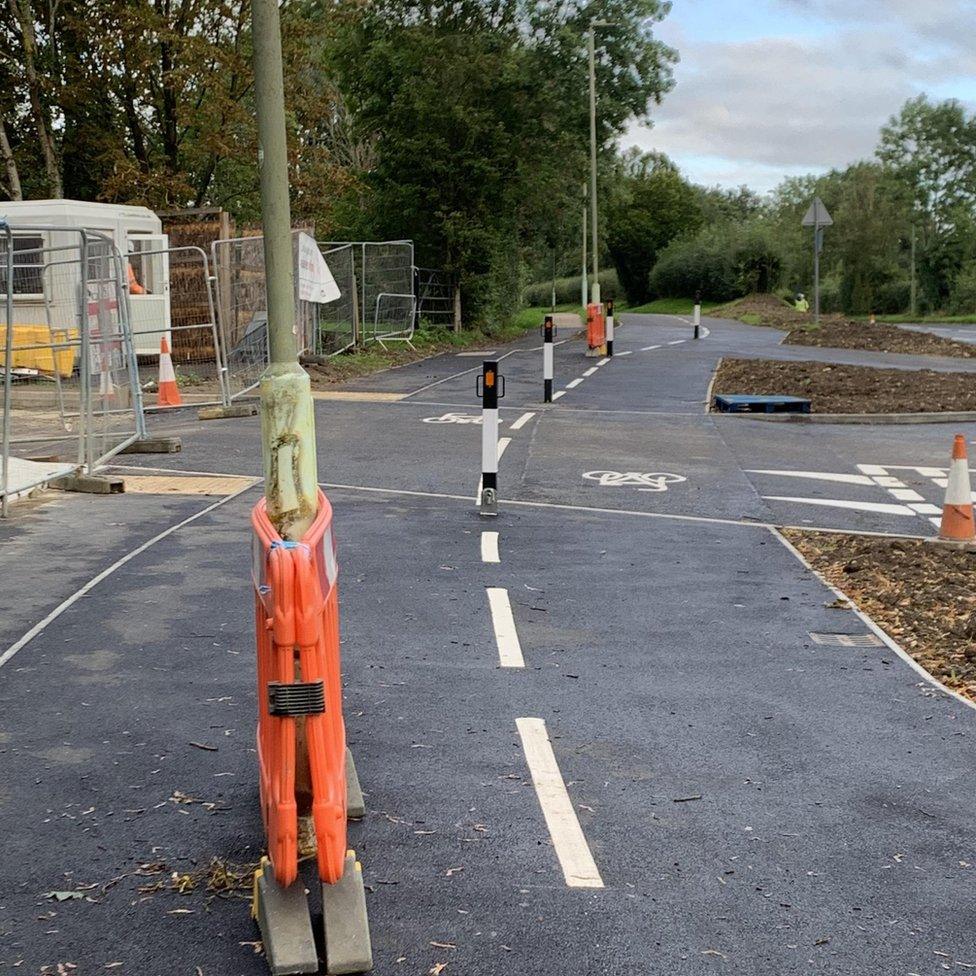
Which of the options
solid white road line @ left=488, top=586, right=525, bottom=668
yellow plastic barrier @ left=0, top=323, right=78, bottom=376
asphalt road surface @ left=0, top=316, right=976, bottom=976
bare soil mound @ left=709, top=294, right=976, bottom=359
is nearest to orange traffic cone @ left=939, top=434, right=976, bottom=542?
asphalt road surface @ left=0, top=316, right=976, bottom=976

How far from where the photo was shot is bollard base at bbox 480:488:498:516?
11188 mm

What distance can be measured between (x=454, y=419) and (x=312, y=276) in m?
6.64

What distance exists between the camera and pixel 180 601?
805 cm

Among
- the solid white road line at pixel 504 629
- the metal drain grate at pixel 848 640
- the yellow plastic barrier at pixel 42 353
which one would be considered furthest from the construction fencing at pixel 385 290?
the metal drain grate at pixel 848 640

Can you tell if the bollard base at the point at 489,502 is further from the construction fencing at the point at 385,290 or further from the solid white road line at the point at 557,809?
the construction fencing at the point at 385,290

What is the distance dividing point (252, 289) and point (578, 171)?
2172cm

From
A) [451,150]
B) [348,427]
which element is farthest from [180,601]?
[451,150]

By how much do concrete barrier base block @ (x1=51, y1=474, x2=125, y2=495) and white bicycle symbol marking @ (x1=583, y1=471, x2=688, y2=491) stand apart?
4.60m

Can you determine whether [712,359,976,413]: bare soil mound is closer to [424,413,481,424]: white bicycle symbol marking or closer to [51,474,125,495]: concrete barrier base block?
[424,413,481,424]: white bicycle symbol marking

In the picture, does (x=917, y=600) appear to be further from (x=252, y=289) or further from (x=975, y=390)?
(x=252, y=289)

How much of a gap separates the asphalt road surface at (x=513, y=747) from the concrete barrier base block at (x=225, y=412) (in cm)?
607

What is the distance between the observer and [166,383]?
1927 centimetres

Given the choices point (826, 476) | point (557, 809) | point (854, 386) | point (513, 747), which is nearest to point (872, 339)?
point (854, 386)

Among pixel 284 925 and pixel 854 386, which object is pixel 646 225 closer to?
pixel 854 386
